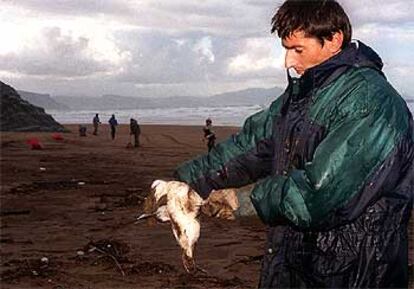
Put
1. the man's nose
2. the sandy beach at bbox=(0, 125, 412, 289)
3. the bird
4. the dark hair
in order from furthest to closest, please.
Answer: the sandy beach at bbox=(0, 125, 412, 289)
the bird
the man's nose
the dark hair

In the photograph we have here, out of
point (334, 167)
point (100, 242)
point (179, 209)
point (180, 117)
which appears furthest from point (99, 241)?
point (180, 117)

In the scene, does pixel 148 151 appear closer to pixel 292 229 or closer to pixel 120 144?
pixel 120 144

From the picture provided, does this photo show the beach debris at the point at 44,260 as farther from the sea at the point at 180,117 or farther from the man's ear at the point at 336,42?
the sea at the point at 180,117

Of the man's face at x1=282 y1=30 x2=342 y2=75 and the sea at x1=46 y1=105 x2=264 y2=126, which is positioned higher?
the man's face at x1=282 y1=30 x2=342 y2=75

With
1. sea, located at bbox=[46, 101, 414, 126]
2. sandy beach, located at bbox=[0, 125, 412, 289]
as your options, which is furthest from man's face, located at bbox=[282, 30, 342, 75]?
sea, located at bbox=[46, 101, 414, 126]

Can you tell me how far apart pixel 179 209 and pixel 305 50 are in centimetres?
100

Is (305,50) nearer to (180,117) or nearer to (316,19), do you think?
(316,19)

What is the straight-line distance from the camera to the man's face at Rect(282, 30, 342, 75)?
113 inches

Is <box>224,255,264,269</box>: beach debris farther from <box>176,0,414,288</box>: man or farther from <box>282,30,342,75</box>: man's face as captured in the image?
<box>282,30,342,75</box>: man's face

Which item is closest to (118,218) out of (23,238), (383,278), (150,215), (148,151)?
(23,238)

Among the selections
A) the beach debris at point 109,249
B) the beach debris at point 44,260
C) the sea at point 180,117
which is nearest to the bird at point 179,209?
the beach debris at point 109,249

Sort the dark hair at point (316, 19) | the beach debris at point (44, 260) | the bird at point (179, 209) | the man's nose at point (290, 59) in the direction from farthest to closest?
the beach debris at point (44, 260) < the bird at point (179, 209) < the man's nose at point (290, 59) < the dark hair at point (316, 19)

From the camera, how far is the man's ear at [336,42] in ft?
9.36

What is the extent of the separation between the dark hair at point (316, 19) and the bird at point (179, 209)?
35.8 inches
